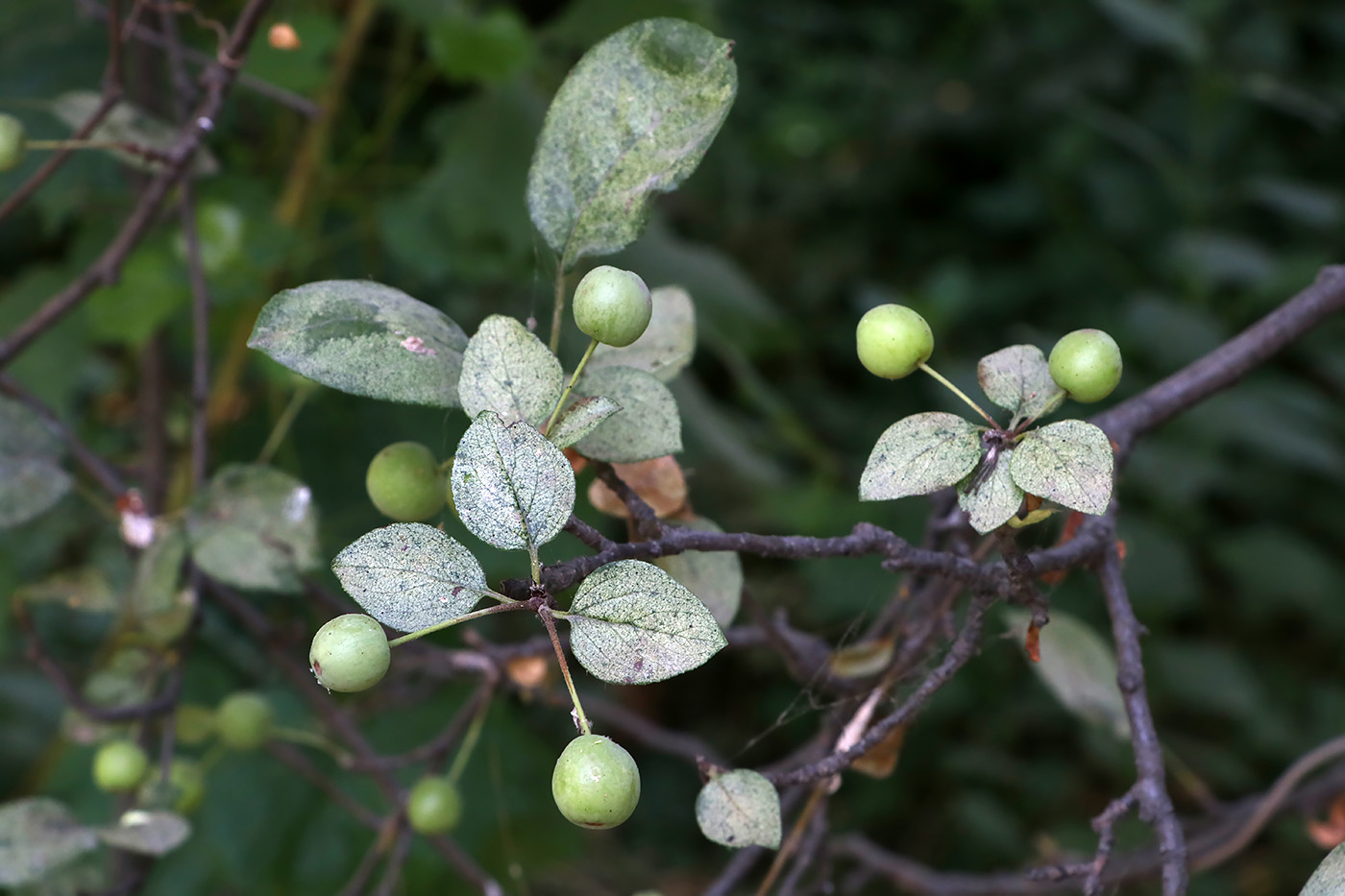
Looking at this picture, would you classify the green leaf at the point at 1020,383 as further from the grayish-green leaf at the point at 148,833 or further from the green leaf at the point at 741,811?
the grayish-green leaf at the point at 148,833

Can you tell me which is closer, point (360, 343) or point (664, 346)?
point (360, 343)

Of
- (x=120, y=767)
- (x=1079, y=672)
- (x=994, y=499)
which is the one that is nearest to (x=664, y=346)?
(x=994, y=499)

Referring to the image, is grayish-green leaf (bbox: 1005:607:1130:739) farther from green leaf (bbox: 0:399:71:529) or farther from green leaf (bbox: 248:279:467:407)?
green leaf (bbox: 0:399:71:529)

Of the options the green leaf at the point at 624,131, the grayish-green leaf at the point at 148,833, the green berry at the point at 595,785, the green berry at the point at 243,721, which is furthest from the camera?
the green berry at the point at 243,721

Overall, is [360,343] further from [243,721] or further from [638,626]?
[243,721]

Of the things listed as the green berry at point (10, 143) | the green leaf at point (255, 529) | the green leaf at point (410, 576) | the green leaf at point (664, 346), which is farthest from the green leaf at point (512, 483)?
the green berry at point (10, 143)
